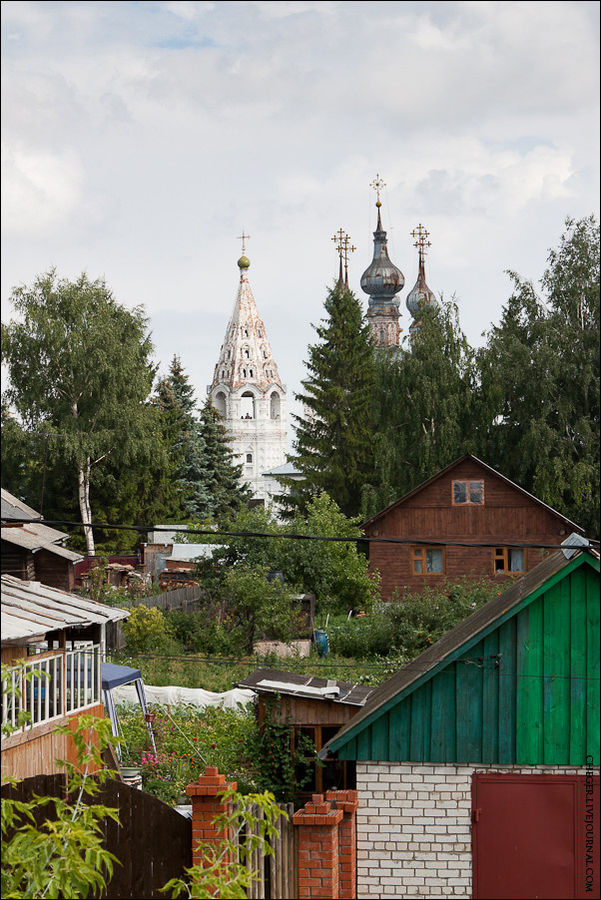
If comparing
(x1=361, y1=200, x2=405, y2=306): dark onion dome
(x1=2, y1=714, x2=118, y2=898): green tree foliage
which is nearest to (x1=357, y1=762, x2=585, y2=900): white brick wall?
(x1=2, y1=714, x2=118, y2=898): green tree foliage

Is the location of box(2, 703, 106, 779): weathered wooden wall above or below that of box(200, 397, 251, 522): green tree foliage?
below

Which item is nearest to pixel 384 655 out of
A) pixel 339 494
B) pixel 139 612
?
pixel 139 612

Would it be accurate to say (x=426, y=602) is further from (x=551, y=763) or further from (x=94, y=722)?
(x=94, y=722)

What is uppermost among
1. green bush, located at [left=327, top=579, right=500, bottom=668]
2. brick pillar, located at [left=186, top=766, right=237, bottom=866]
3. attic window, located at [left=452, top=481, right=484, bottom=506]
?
attic window, located at [left=452, top=481, right=484, bottom=506]

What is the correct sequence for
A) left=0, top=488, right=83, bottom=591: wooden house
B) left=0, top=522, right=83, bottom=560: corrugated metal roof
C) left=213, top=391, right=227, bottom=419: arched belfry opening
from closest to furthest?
left=0, top=522, right=83, bottom=560: corrugated metal roof < left=0, top=488, right=83, bottom=591: wooden house < left=213, top=391, right=227, bottom=419: arched belfry opening

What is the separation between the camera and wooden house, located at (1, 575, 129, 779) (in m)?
12.1

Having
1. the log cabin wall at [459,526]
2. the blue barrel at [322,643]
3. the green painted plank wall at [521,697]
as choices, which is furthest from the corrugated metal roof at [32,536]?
the green painted plank wall at [521,697]

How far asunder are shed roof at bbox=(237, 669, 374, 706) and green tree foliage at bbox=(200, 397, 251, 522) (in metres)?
38.5

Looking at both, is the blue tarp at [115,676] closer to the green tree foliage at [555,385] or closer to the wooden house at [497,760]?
the wooden house at [497,760]

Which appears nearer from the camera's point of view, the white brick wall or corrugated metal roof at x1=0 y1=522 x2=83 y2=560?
the white brick wall

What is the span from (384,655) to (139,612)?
20.1 feet

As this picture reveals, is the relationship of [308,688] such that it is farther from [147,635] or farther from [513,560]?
[513,560]

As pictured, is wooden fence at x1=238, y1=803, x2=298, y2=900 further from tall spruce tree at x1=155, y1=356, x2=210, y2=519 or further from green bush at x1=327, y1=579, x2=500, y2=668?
tall spruce tree at x1=155, y1=356, x2=210, y2=519

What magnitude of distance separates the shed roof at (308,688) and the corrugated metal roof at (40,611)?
2111 mm
